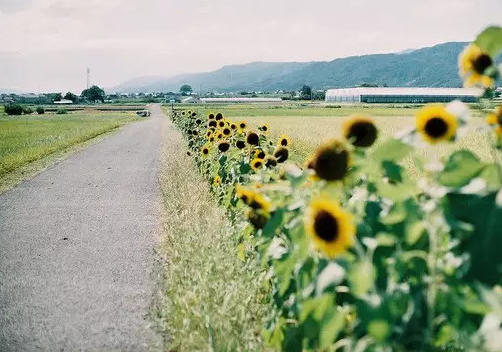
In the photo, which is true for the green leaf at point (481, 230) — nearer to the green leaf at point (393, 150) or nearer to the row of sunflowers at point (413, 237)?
the row of sunflowers at point (413, 237)

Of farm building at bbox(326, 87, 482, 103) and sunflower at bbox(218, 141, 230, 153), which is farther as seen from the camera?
farm building at bbox(326, 87, 482, 103)

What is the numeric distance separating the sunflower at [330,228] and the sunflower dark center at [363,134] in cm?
61

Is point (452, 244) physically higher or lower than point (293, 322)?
higher

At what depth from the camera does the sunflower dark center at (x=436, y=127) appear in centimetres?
249

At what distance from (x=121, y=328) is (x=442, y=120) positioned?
3.45 m

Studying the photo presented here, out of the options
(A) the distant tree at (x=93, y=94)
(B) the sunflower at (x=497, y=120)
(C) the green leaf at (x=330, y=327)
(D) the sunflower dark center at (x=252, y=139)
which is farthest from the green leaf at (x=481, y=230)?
(A) the distant tree at (x=93, y=94)

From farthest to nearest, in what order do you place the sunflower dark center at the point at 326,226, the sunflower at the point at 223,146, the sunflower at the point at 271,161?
the sunflower at the point at 223,146 < the sunflower at the point at 271,161 < the sunflower dark center at the point at 326,226

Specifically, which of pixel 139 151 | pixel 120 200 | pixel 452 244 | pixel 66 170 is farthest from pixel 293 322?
pixel 139 151

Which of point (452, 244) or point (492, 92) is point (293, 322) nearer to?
point (452, 244)

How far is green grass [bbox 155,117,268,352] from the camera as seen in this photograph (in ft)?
13.4

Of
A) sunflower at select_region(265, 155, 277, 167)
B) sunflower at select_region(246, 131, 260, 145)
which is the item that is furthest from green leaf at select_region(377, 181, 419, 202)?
sunflower at select_region(246, 131, 260, 145)

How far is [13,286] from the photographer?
604 cm

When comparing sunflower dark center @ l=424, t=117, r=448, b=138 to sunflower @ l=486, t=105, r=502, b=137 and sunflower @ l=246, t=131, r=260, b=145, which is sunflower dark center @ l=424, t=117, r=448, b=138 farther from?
sunflower @ l=246, t=131, r=260, b=145

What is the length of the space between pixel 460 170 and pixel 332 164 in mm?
549
